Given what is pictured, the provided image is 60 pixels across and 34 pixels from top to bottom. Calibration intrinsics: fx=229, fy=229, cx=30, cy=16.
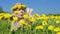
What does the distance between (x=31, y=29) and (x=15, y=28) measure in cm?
26

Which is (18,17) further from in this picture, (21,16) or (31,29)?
(31,29)

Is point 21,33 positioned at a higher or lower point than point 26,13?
lower

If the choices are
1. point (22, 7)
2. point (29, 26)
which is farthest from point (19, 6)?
point (29, 26)

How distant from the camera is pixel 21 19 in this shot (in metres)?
3.38

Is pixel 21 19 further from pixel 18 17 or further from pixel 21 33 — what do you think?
pixel 21 33

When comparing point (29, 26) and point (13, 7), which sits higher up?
point (13, 7)

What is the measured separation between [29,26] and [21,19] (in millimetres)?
163

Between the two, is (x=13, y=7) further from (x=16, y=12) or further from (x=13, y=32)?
(x=13, y=32)

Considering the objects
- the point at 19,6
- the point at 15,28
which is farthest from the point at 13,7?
the point at 15,28

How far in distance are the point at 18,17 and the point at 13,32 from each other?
0.26 m

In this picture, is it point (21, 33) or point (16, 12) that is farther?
point (16, 12)

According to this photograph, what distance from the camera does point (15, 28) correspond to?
332 cm

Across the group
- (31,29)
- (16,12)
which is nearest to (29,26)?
(31,29)

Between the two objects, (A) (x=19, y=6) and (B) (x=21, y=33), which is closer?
(B) (x=21, y=33)
